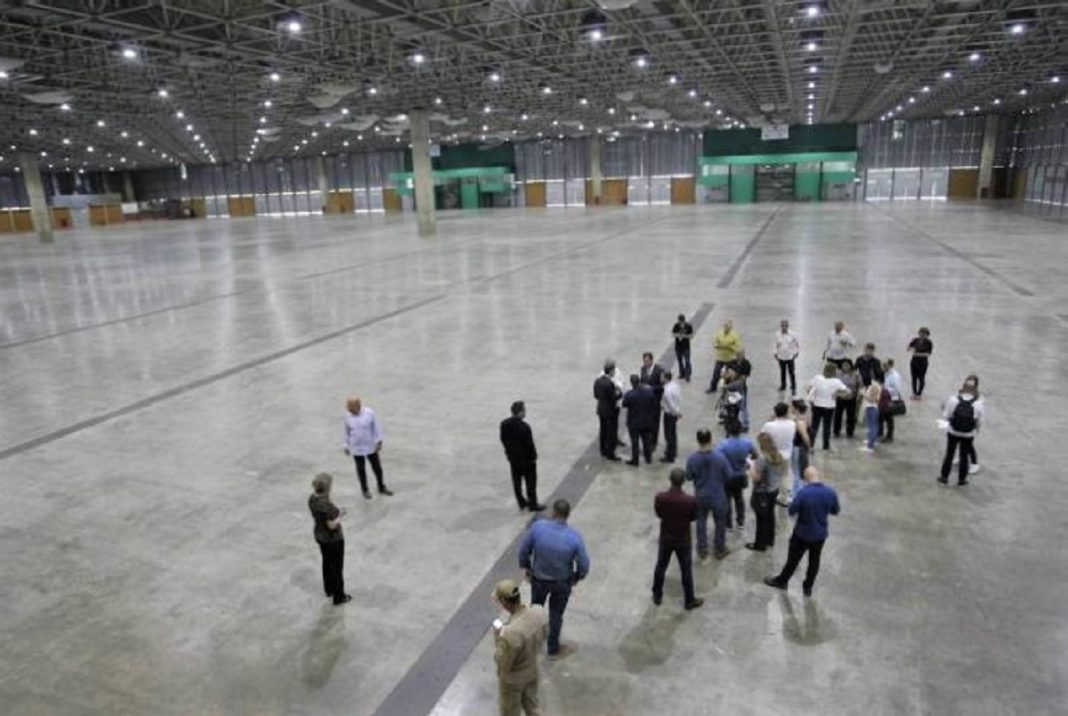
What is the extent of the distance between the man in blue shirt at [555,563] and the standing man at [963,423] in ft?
17.0

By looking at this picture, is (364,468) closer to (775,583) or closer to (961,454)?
(775,583)

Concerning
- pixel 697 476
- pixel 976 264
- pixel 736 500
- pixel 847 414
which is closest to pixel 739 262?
pixel 976 264

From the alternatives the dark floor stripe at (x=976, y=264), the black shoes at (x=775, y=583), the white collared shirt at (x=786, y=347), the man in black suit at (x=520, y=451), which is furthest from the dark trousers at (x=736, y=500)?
the dark floor stripe at (x=976, y=264)

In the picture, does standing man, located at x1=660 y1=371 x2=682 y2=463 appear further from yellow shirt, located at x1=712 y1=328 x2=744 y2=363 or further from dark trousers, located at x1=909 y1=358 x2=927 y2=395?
dark trousers, located at x1=909 y1=358 x2=927 y2=395

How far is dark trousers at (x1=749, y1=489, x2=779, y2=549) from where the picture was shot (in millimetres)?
7078

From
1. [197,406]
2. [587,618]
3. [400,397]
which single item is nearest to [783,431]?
[587,618]

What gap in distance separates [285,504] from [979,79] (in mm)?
45244

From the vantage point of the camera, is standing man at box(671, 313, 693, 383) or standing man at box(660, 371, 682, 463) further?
standing man at box(671, 313, 693, 383)

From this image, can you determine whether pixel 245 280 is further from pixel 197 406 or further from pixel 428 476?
pixel 428 476

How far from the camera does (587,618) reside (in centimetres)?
620

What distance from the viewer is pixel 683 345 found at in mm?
12820

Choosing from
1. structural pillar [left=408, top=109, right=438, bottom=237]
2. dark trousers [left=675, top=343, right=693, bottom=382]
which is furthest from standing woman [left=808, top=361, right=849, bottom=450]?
structural pillar [left=408, top=109, right=438, bottom=237]

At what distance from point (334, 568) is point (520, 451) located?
2.35m

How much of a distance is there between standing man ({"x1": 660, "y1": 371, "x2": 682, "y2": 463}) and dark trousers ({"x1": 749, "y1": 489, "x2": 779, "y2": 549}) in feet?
7.37
